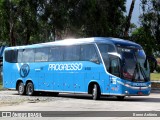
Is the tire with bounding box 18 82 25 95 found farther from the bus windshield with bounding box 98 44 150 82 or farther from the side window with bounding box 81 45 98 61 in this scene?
the bus windshield with bounding box 98 44 150 82

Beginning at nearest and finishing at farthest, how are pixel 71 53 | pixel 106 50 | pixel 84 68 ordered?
pixel 106 50 → pixel 84 68 → pixel 71 53

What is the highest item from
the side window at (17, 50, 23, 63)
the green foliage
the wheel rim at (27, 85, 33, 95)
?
the green foliage

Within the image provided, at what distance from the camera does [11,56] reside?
28438 mm

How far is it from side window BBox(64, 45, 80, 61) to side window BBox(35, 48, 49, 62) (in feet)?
6.33

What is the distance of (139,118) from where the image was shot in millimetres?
12984

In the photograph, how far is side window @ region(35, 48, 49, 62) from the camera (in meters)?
25.4

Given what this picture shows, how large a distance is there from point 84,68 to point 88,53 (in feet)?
2.99

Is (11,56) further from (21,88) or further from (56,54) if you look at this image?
(56,54)

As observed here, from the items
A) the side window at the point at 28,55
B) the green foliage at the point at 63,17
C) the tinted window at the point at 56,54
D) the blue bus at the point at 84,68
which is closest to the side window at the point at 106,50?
the blue bus at the point at 84,68

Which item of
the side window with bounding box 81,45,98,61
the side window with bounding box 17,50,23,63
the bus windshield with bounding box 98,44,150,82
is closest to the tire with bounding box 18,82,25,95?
the side window with bounding box 17,50,23,63

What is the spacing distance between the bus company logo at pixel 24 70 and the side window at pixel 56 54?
2.47m

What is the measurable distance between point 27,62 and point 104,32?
10459 mm

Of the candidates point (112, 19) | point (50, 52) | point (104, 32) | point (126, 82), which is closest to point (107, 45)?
point (126, 82)

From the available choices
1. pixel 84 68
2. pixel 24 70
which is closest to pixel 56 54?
pixel 84 68
